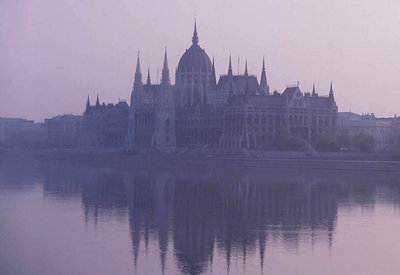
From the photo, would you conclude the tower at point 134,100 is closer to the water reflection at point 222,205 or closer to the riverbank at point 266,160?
the riverbank at point 266,160

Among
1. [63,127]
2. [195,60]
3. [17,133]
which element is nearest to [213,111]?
[195,60]

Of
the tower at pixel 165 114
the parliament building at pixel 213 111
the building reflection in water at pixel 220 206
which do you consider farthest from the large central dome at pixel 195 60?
the building reflection in water at pixel 220 206

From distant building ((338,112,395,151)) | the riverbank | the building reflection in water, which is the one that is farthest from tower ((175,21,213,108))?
the building reflection in water

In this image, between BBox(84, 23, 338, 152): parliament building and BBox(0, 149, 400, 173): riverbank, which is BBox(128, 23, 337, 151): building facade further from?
BBox(0, 149, 400, 173): riverbank

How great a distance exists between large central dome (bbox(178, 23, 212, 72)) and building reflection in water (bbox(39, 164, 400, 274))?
4831 cm

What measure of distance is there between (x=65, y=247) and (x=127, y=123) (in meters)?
95.0

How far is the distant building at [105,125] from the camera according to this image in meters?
123

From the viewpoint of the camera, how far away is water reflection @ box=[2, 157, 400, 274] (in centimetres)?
2644

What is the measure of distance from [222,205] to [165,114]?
6890 cm

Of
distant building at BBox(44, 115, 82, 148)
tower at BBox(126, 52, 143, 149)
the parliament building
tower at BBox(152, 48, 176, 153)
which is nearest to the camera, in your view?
the parliament building

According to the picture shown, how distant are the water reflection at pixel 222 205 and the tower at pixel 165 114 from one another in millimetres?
39285

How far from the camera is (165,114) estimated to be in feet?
352

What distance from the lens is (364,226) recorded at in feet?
105

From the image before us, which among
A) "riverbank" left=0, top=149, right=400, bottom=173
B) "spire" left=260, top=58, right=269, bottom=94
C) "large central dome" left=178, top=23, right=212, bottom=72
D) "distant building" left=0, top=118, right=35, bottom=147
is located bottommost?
"riverbank" left=0, top=149, right=400, bottom=173
